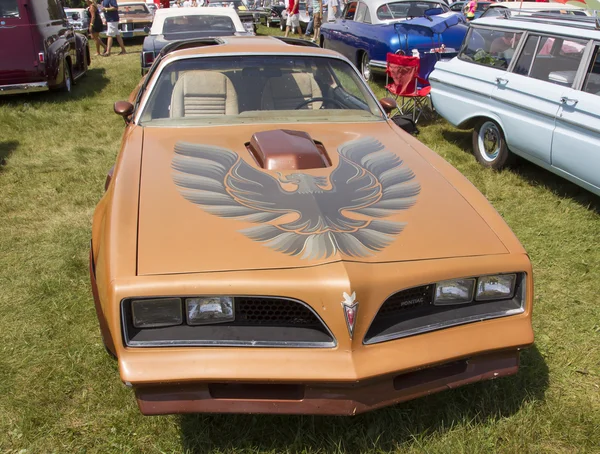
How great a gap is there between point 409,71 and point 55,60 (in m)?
5.77

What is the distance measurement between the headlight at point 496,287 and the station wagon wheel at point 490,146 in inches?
153

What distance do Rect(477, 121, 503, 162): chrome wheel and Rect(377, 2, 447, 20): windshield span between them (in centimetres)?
440

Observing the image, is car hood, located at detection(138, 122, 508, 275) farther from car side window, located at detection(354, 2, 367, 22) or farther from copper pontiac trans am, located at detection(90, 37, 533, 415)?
car side window, located at detection(354, 2, 367, 22)

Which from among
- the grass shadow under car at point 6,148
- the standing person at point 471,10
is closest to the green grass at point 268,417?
the grass shadow under car at point 6,148

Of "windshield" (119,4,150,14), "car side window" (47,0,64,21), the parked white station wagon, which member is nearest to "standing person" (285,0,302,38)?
"windshield" (119,4,150,14)

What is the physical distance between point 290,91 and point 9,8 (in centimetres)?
677

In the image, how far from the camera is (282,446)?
246cm

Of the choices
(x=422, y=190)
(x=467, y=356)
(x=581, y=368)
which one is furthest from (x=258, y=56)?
(x=581, y=368)

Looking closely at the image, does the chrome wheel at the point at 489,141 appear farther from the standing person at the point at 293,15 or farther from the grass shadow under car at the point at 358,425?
the standing person at the point at 293,15

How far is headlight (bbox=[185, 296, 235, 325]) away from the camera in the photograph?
2084 millimetres

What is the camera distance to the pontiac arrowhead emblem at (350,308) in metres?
2.02

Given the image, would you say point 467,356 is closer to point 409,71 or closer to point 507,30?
point 507,30

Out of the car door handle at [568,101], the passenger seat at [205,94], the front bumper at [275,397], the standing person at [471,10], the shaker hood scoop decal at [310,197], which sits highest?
the passenger seat at [205,94]

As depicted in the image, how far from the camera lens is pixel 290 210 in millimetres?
2496
